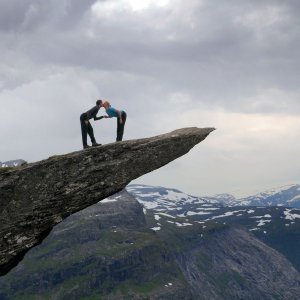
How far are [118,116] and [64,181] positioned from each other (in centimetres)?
639

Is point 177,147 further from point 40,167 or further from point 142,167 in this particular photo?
point 40,167

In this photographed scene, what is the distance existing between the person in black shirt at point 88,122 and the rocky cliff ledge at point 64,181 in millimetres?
1318

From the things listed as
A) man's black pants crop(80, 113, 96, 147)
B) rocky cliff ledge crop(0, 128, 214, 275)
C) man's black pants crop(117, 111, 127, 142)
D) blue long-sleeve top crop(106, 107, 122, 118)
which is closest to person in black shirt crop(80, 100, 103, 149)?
man's black pants crop(80, 113, 96, 147)

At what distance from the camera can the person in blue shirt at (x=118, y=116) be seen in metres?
33.8

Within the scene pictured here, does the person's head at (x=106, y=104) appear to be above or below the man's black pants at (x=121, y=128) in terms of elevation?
above

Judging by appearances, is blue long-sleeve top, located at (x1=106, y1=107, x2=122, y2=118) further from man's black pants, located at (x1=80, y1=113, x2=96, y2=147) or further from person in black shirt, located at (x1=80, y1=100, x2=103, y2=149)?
man's black pants, located at (x1=80, y1=113, x2=96, y2=147)

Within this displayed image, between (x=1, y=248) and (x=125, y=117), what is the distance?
13102 mm

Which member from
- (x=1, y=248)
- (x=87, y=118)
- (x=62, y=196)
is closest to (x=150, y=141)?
(x=87, y=118)

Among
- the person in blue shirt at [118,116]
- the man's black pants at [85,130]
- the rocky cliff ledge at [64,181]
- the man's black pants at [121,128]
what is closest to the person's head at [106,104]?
the person in blue shirt at [118,116]

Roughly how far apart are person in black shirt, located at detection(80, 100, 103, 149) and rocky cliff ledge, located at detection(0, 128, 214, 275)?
132 centimetres

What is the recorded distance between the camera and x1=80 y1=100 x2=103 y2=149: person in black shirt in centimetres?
Result: 3353

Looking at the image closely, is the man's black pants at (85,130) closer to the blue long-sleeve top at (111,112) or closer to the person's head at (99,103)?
the person's head at (99,103)

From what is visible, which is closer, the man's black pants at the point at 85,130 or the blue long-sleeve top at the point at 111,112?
the man's black pants at the point at 85,130

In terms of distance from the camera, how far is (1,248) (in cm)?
3181
